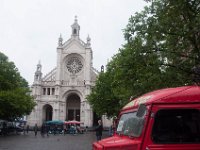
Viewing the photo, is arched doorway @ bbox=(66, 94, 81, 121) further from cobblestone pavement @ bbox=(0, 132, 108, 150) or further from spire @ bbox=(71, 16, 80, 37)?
cobblestone pavement @ bbox=(0, 132, 108, 150)

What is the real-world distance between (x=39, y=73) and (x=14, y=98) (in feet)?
89.0

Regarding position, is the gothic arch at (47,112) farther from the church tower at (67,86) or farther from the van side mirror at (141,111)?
the van side mirror at (141,111)

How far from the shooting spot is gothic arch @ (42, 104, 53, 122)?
257 ft

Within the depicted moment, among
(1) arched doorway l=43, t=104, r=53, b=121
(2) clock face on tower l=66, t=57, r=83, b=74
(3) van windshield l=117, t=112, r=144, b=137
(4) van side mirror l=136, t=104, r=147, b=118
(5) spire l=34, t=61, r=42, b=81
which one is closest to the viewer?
(4) van side mirror l=136, t=104, r=147, b=118

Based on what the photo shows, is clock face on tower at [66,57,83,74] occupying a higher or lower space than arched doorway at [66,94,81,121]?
higher

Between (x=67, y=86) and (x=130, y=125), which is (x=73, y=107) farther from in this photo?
(x=130, y=125)

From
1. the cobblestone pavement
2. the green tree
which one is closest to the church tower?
the green tree

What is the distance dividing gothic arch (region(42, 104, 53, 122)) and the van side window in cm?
7239

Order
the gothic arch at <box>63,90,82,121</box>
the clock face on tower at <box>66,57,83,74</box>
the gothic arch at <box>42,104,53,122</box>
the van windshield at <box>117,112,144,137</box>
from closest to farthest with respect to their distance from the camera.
→ the van windshield at <box>117,112,144,137</box>
the gothic arch at <box>42,104,53,122</box>
the clock face on tower at <box>66,57,83,74</box>
the gothic arch at <box>63,90,82,121</box>

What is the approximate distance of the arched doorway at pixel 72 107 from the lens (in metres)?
79.7

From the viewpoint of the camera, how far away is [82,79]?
78.2 metres

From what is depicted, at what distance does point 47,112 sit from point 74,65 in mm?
12214

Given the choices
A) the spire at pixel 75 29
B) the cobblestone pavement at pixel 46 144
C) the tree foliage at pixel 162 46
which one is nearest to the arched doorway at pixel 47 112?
the spire at pixel 75 29

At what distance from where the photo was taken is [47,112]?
3211 inches
